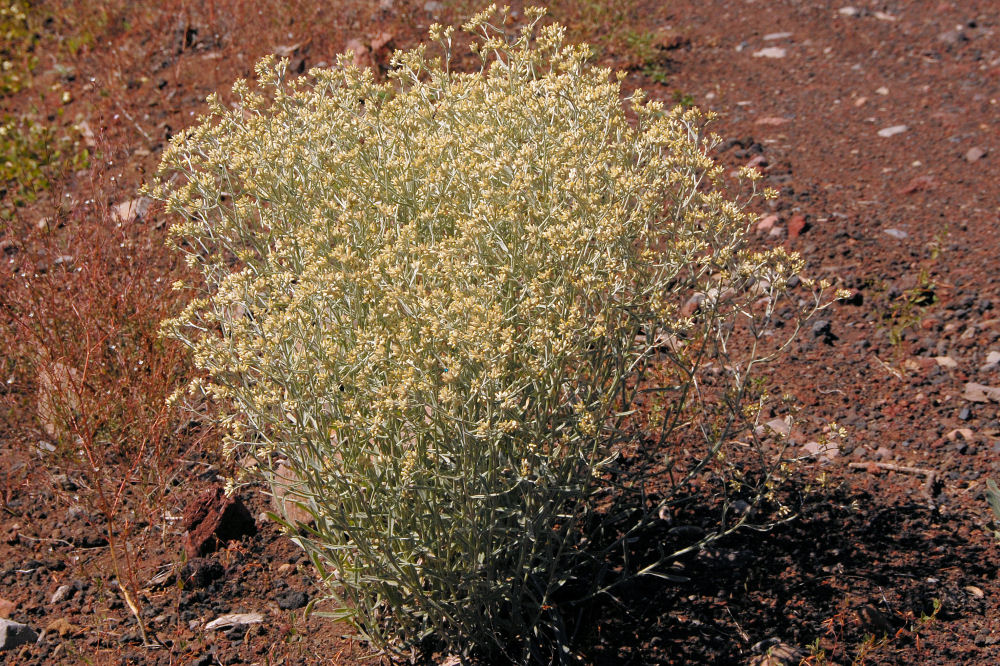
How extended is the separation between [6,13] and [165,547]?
6506 millimetres

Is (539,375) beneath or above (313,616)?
above

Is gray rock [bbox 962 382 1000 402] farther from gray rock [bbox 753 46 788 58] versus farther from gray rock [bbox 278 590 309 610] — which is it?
gray rock [bbox 753 46 788 58]

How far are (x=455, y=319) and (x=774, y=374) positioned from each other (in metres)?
2.35

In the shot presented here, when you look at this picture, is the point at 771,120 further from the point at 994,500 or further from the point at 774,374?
the point at 994,500

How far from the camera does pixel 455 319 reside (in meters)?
2.46

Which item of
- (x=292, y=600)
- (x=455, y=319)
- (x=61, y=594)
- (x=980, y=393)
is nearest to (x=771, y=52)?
(x=980, y=393)

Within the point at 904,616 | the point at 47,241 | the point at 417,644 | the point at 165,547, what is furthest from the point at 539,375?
the point at 47,241

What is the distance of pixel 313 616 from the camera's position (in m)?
3.25

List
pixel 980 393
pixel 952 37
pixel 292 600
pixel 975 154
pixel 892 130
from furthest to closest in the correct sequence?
pixel 952 37 < pixel 892 130 < pixel 975 154 < pixel 980 393 < pixel 292 600

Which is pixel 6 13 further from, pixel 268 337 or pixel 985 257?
pixel 985 257

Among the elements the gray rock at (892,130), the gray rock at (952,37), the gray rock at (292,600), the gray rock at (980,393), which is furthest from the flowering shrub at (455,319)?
the gray rock at (952,37)

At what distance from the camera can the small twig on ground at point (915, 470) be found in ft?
11.8

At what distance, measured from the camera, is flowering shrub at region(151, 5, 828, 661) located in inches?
97.4

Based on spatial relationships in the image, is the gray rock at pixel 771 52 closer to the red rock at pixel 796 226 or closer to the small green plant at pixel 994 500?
the red rock at pixel 796 226
